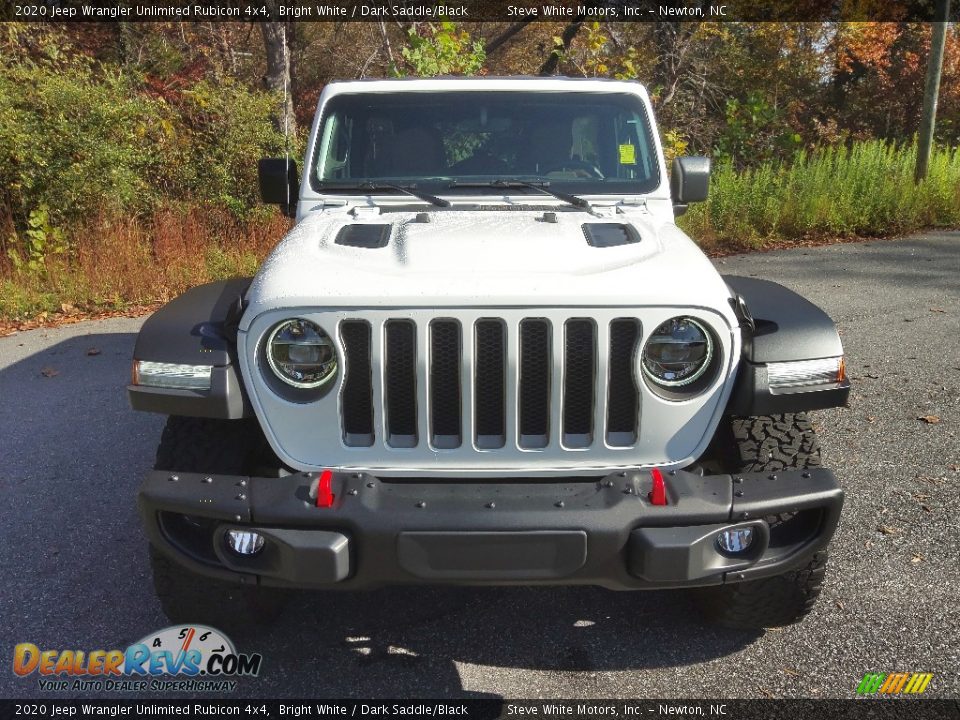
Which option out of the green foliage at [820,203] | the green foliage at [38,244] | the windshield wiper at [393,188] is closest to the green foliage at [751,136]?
the green foliage at [820,203]

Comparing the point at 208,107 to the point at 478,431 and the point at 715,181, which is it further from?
the point at 478,431

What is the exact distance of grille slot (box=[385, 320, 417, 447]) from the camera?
2.32m

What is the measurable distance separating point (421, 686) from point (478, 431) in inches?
34.3

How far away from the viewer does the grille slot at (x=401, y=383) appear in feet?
7.62

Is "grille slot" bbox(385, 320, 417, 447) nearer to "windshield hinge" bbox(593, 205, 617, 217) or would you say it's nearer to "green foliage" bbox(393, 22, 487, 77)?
"windshield hinge" bbox(593, 205, 617, 217)

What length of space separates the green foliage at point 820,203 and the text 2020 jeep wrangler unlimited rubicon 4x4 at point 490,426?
26.9 ft

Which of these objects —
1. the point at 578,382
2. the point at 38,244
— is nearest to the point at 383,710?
the point at 578,382

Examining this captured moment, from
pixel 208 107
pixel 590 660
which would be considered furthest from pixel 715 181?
pixel 590 660

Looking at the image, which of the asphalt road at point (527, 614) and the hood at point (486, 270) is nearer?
the hood at point (486, 270)

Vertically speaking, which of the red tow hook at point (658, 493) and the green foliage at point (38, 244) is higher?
the red tow hook at point (658, 493)

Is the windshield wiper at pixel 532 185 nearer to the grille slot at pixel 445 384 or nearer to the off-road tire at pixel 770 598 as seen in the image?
the grille slot at pixel 445 384

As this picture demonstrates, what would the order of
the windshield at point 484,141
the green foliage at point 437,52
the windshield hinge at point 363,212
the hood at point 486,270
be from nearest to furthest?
the hood at point 486,270
the windshield hinge at point 363,212
the windshield at point 484,141
the green foliage at point 437,52

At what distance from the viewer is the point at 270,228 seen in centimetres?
920

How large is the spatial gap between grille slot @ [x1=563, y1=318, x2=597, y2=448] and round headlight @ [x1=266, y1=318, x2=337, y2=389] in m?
0.67
